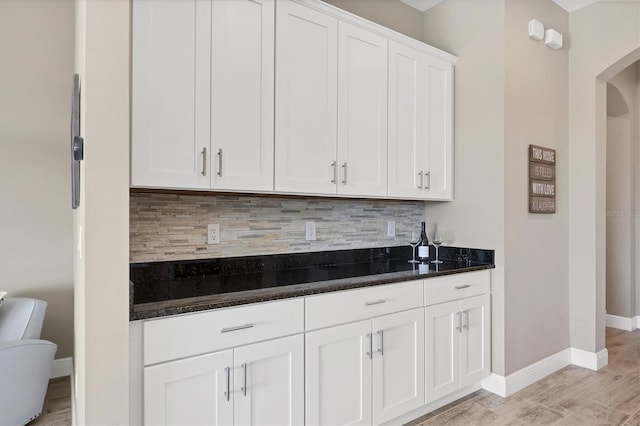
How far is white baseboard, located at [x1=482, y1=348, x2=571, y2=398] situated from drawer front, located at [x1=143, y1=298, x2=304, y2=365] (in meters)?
1.67

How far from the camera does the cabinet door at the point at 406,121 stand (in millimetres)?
2553

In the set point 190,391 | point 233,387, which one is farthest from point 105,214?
point 233,387

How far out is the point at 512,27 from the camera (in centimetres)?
273

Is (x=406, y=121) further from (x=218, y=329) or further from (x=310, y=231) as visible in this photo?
(x=218, y=329)

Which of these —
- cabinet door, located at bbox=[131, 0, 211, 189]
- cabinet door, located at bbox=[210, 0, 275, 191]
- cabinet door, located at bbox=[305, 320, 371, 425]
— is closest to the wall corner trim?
cabinet door, located at bbox=[305, 320, 371, 425]

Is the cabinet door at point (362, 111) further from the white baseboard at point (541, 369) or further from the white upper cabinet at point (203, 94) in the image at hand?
the white baseboard at point (541, 369)

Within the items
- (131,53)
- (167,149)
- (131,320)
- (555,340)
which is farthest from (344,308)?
(555,340)

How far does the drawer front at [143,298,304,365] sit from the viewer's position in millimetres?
1465

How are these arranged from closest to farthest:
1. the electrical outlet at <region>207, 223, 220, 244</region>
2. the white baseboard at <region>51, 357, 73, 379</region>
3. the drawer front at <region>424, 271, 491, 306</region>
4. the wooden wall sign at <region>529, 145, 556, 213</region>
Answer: the electrical outlet at <region>207, 223, 220, 244</region>
the drawer front at <region>424, 271, 491, 306</region>
the wooden wall sign at <region>529, 145, 556, 213</region>
the white baseboard at <region>51, 357, 73, 379</region>

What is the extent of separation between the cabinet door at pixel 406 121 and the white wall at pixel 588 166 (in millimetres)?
1439

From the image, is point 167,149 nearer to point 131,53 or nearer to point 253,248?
point 131,53

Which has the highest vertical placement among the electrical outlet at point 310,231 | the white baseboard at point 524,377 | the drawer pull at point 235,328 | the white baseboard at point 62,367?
the electrical outlet at point 310,231

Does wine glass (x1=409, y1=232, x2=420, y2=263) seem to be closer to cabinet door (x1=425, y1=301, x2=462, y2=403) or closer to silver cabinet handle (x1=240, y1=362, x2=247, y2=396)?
cabinet door (x1=425, y1=301, x2=462, y2=403)

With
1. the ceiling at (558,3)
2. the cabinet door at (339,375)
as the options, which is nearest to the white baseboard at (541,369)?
the cabinet door at (339,375)
